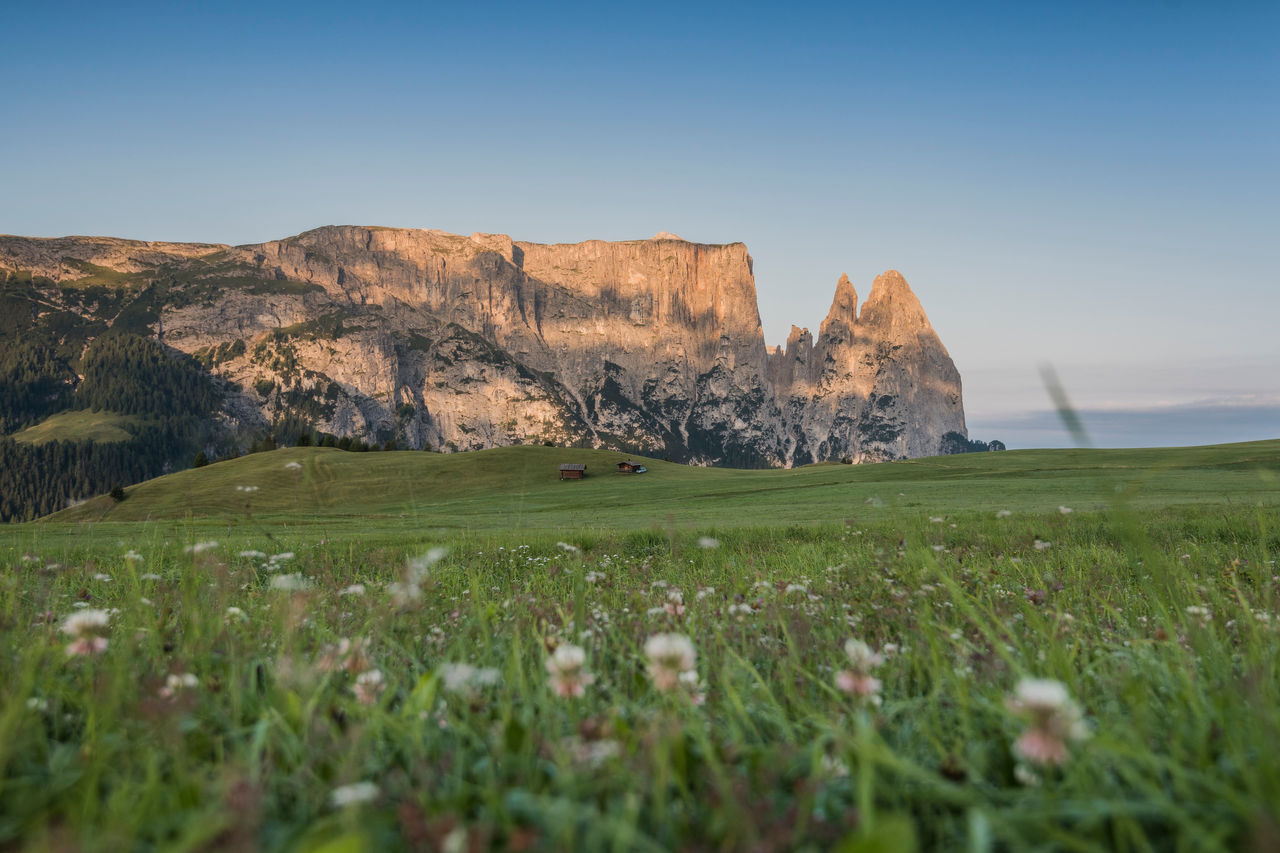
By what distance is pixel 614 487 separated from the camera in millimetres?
74375

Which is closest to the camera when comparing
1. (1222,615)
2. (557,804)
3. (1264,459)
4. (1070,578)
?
(557,804)

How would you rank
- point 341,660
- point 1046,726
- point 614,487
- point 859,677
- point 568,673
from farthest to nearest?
point 614,487 → point 341,660 → point 859,677 → point 568,673 → point 1046,726

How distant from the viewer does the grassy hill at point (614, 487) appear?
1442 inches

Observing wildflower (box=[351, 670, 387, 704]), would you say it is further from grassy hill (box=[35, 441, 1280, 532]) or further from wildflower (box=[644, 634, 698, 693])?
grassy hill (box=[35, 441, 1280, 532])

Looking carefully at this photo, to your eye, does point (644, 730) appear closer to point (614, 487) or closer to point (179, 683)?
point (179, 683)

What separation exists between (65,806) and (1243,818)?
116 inches

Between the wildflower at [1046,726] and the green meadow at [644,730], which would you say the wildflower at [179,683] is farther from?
the wildflower at [1046,726]

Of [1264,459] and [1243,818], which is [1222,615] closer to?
[1243,818]

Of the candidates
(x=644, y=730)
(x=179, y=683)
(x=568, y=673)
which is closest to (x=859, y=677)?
(x=644, y=730)

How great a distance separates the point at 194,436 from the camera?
9242 mm

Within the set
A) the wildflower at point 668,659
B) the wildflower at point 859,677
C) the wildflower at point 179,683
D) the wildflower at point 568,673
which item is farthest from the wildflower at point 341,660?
the wildflower at point 859,677

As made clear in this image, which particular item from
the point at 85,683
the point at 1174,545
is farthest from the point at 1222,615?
the point at 1174,545

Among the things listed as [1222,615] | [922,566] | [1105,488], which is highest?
[1105,488]

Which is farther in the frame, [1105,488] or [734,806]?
[1105,488]
